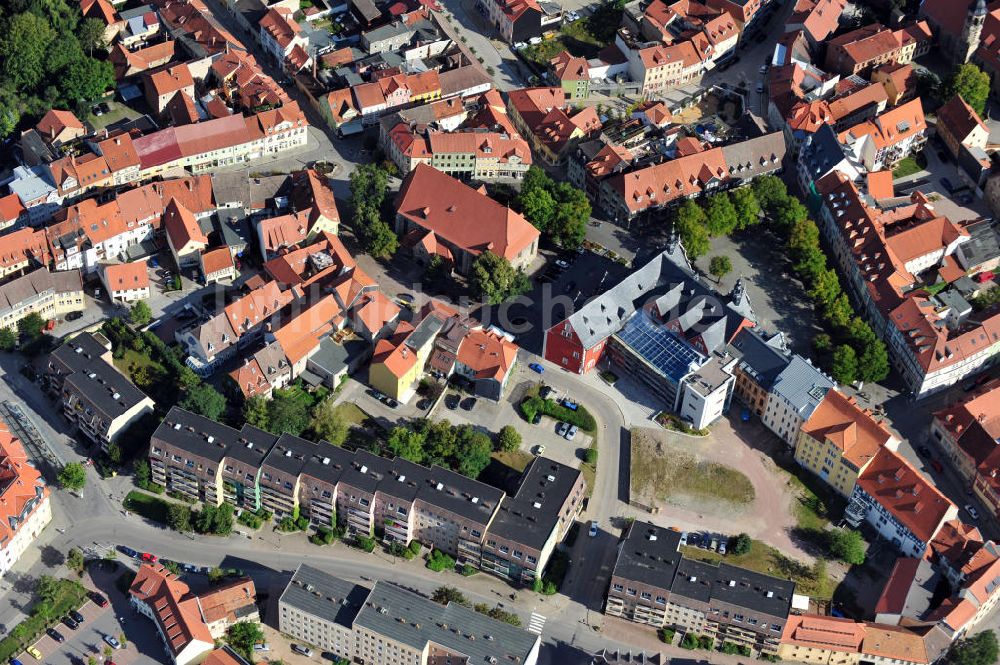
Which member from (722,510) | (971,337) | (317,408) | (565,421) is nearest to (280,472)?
(317,408)

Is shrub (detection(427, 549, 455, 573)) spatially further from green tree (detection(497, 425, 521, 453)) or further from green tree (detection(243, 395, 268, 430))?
green tree (detection(243, 395, 268, 430))

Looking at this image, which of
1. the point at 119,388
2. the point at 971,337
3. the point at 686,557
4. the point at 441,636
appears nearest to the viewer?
the point at 441,636

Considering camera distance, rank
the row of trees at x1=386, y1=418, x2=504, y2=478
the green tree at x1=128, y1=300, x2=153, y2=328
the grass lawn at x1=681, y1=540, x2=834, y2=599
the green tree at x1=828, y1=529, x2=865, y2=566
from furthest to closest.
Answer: the green tree at x1=128, y1=300, x2=153, y2=328, the row of trees at x1=386, y1=418, x2=504, y2=478, the green tree at x1=828, y1=529, x2=865, y2=566, the grass lawn at x1=681, y1=540, x2=834, y2=599

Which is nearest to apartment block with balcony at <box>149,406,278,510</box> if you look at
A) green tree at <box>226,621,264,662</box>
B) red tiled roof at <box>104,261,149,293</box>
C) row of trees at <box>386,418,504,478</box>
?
row of trees at <box>386,418,504,478</box>

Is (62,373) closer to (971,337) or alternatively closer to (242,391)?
(242,391)

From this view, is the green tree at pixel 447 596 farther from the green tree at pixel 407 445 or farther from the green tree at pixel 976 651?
the green tree at pixel 976 651

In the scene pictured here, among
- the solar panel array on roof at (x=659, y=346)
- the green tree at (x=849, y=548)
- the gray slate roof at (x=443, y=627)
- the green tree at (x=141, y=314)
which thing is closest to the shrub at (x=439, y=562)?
the gray slate roof at (x=443, y=627)

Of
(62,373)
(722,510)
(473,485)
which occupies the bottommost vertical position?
(722,510)
